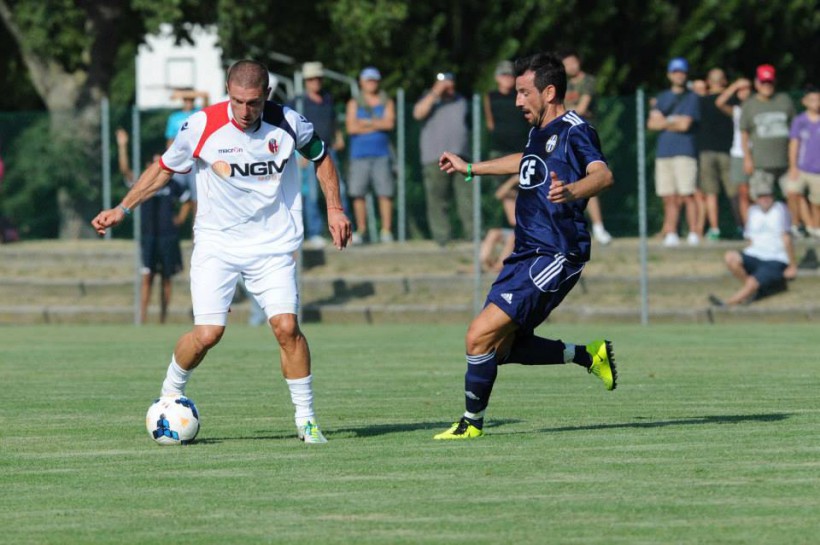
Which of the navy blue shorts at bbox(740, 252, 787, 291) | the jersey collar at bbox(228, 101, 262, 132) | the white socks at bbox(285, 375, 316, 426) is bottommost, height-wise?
the white socks at bbox(285, 375, 316, 426)

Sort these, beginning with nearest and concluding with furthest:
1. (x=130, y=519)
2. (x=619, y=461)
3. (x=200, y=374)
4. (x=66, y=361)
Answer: (x=130, y=519), (x=619, y=461), (x=200, y=374), (x=66, y=361)

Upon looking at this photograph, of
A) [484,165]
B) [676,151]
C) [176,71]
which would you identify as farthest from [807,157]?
[176,71]

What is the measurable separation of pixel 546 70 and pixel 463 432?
202 cm

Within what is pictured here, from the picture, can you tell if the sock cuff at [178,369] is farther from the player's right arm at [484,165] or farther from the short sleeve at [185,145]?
the player's right arm at [484,165]

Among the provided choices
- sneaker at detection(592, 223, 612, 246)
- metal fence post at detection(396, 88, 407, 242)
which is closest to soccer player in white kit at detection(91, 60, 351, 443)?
sneaker at detection(592, 223, 612, 246)

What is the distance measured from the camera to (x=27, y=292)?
24.3 m

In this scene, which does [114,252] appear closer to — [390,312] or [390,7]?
[390,312]

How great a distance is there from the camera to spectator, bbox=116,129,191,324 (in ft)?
74.8

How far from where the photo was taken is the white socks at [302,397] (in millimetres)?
9750

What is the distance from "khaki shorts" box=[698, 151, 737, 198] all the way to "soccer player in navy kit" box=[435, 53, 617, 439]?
13.1 m

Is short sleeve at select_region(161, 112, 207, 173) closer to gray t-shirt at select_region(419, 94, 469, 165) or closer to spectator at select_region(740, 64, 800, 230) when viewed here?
gray t-shirt at select_region(419, 94, 469, 165)

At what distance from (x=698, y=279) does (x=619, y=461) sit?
45.3 feet

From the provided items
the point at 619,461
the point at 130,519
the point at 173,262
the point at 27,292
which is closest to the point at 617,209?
the point at 173,262

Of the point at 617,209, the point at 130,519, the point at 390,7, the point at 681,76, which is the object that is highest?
the point at 390,7
